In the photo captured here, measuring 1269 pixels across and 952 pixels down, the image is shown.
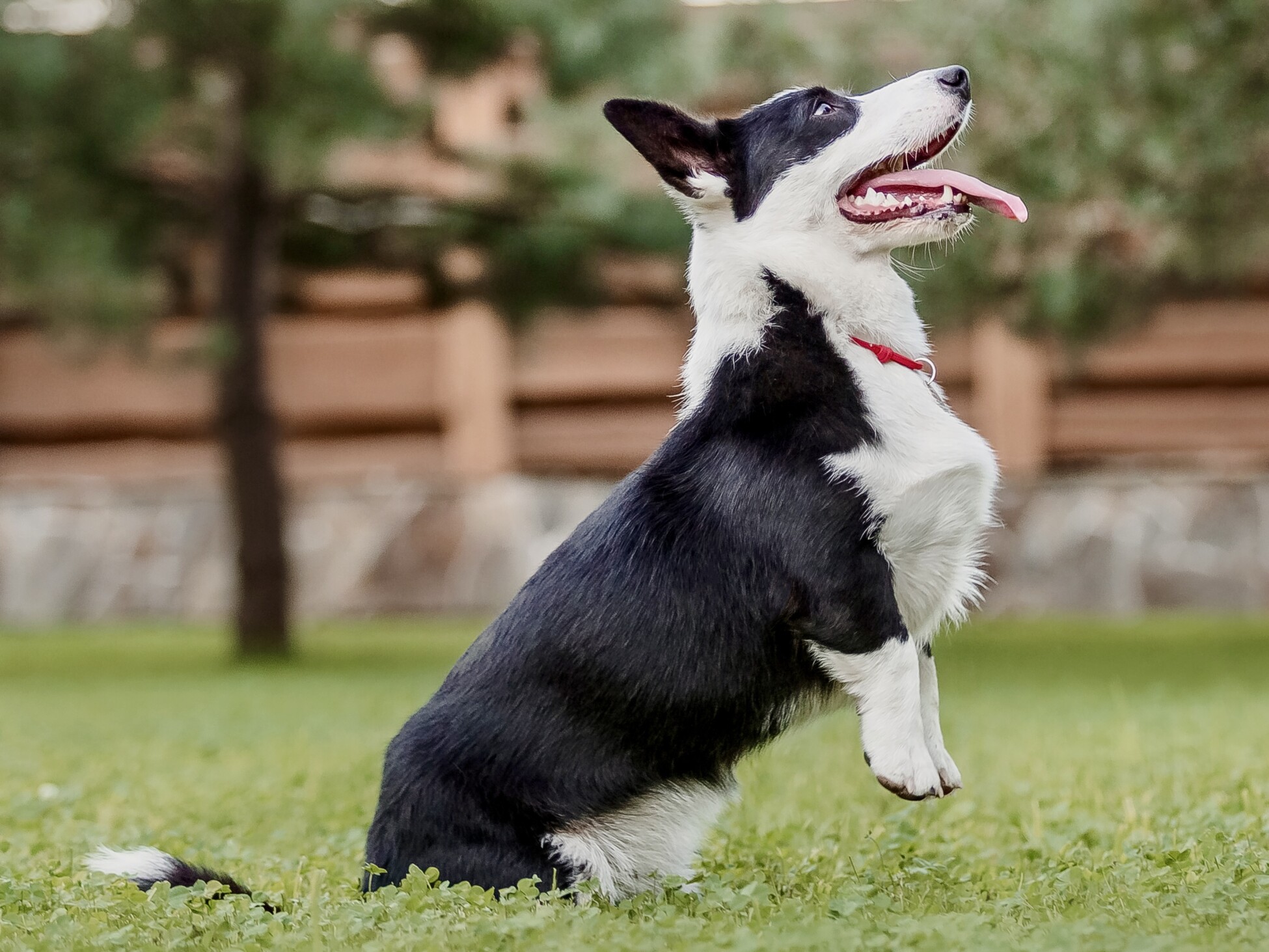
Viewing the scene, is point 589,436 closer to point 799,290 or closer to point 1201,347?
point 1201,347

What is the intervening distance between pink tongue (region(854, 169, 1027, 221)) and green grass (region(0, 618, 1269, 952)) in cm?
108

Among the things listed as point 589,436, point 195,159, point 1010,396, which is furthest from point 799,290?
point 589,436

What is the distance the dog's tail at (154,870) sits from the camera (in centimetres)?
296

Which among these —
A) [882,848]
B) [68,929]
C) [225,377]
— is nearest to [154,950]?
[68,929]

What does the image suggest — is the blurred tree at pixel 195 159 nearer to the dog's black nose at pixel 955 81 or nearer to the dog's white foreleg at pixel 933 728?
the dog's black nose at pixel 955 81

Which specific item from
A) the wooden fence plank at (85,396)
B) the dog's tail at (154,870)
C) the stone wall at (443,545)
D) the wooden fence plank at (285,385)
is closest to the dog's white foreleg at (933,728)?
the dog's tail at (154,870)

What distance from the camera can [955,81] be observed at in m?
2.91

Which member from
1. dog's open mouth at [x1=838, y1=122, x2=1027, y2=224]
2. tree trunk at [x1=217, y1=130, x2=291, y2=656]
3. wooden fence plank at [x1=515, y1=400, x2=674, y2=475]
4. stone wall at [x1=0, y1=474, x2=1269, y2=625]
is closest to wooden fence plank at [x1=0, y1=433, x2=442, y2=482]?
stone wall at [x1=0, y1=474, x2=1269, y2=625]

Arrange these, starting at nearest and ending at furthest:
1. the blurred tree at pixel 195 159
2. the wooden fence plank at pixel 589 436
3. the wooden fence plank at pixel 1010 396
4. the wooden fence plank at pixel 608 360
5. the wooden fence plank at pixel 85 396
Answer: the blurred tree at pixel 195 159 < the wooden fence plank at pixel 1010 396 < the wooden fence plank at pixel 608 360 < the wooden fence plank at pixel 589 436 < the wooden fence plank at pixel 85 396

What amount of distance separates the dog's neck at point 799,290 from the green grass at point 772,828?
87cm

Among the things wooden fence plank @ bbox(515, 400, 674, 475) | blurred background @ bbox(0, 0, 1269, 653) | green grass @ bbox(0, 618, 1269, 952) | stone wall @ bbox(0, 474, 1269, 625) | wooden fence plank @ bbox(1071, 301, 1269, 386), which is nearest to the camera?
green grass @ bbox(0, 618, 1269, 952)

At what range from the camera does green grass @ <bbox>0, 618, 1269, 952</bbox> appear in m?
2.55

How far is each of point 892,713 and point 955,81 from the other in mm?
1206

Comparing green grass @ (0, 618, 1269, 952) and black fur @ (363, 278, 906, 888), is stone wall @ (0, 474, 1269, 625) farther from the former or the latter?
black fur @ (363, 278, 906, 888)
